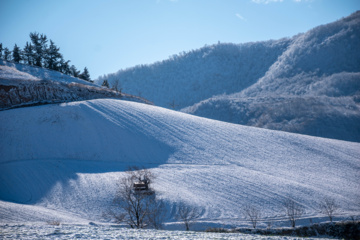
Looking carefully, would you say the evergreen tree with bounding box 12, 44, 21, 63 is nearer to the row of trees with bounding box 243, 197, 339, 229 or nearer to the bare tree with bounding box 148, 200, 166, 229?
the bare tree with bounding box 148, 200, 166, 229

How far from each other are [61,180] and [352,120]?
7549 cm

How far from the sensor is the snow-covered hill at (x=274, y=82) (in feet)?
270

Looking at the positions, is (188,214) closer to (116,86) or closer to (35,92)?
(35,92)

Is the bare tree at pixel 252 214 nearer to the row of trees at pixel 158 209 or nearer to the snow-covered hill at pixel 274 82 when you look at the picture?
the row of trees at pixel 158 209

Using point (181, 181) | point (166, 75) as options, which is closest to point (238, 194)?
point (181, 181)

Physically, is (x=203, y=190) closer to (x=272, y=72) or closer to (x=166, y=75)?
(x=272, y=72)

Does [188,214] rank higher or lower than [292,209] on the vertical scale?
higher

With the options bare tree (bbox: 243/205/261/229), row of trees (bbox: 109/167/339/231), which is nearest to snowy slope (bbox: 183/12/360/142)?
row of trees (bbox: 109/167/339/231)

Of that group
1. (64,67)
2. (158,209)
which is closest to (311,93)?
(64,67)

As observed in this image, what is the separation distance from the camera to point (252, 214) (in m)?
21.9

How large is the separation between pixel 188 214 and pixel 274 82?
112 meters

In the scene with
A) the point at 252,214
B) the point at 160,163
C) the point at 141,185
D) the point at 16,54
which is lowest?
the point at 252,214

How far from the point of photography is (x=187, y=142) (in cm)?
3744

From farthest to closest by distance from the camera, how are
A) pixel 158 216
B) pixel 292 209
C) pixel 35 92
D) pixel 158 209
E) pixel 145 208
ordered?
pixel 35 92
pixel 292 209
pixel 158 209
pixel 145 208
pixel 158 216
